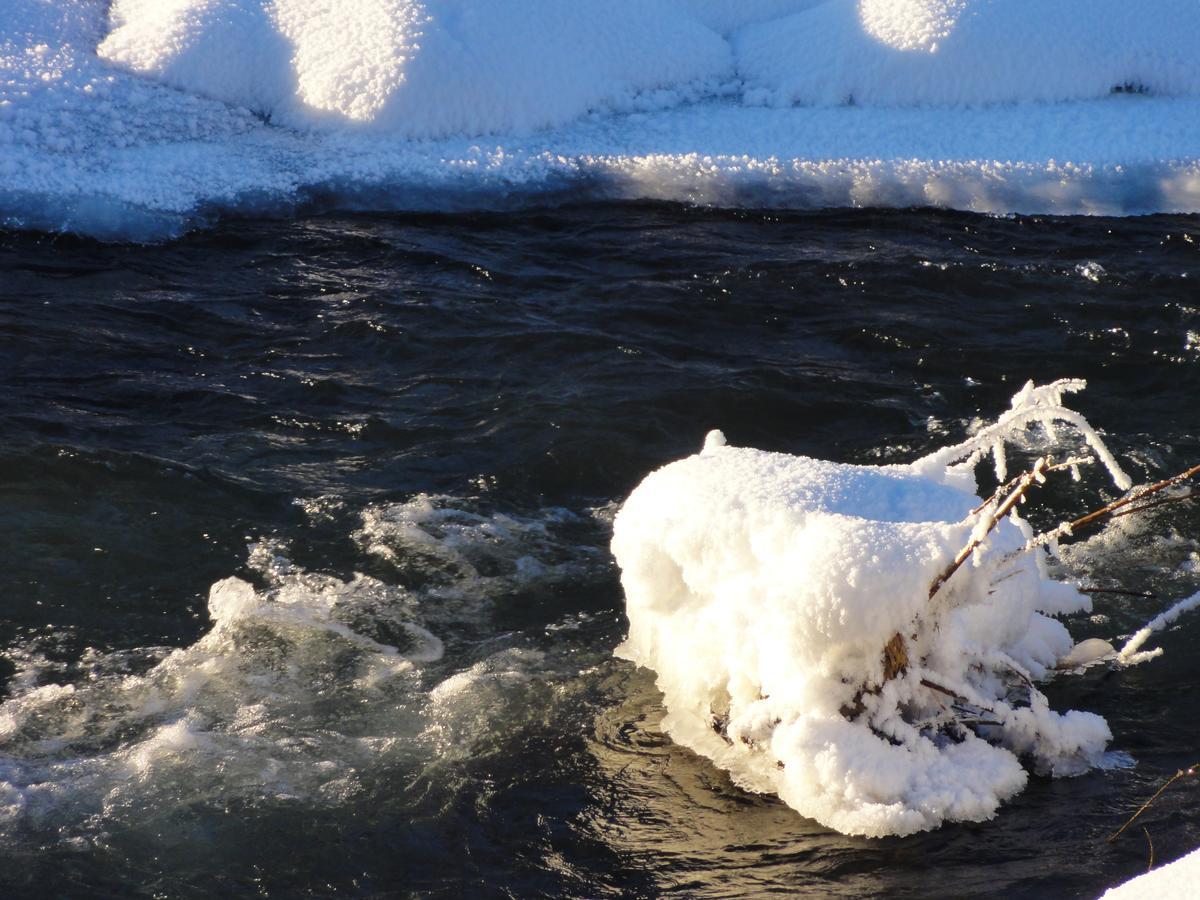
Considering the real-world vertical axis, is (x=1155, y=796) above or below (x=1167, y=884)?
below

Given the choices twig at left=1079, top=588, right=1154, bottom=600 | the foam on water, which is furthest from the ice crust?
twig at left=1079, top=588, right=1154, bottom=600

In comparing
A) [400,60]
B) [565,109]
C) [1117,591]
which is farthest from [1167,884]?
[400,60]

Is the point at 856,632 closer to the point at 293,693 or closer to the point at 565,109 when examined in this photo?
the point at 293,693

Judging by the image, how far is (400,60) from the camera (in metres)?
8.34

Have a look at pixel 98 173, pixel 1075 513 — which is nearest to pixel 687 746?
pixel 1075 513

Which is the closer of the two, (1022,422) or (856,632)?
(856,632)

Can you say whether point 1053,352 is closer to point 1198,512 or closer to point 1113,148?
point 1198,512

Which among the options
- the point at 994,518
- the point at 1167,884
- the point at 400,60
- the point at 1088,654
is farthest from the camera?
the point at 400,60

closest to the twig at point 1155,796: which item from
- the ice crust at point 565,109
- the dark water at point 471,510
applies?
the dark water at point 471,510

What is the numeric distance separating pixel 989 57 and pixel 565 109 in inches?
108

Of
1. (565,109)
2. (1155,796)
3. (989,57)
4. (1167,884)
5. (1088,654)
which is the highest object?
(989,57)

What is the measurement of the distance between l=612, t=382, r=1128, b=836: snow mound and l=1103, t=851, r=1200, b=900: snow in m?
0.88

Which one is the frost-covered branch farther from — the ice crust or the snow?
the ice crust

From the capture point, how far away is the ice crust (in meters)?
8.04
